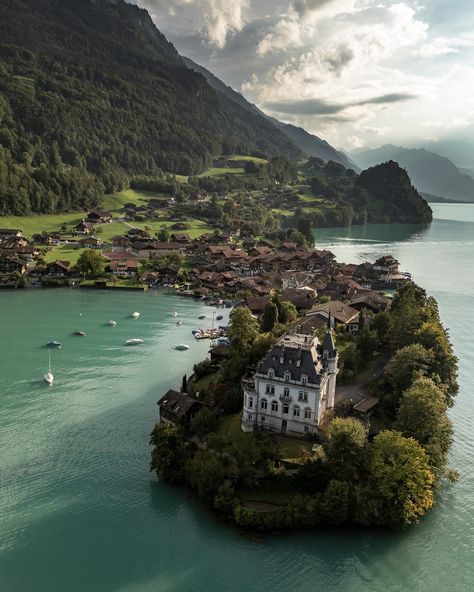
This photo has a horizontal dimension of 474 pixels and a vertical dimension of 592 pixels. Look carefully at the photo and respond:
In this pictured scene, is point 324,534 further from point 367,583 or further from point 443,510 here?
point 443,510

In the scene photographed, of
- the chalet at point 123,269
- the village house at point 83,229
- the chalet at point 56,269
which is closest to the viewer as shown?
the chalet at point 56,269

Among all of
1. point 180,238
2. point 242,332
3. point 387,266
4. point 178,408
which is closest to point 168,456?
point 178,408

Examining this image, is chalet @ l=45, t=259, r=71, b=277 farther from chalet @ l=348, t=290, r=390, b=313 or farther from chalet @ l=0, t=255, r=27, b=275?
chalet @ l=348, t=290, r=390, b=313

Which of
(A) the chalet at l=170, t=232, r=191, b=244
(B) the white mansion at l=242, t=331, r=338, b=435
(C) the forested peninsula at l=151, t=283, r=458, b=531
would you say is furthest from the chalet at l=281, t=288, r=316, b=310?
(A) the chalet at l=170, t=232, r=191, b=244

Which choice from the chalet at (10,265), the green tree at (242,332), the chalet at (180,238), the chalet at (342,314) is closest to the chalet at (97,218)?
the chalet at (180,238)

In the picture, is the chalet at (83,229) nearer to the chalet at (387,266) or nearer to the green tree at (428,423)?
the chalet at (387,266)
